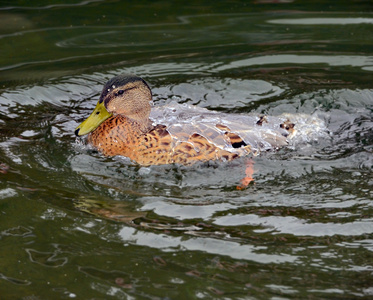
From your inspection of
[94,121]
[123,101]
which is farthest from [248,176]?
[94,121]

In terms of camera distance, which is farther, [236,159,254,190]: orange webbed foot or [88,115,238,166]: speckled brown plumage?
[88,115,238,166]: speckled brown plumage

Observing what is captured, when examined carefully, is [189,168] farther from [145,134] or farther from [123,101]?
[123,101]

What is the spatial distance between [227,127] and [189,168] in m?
0.69

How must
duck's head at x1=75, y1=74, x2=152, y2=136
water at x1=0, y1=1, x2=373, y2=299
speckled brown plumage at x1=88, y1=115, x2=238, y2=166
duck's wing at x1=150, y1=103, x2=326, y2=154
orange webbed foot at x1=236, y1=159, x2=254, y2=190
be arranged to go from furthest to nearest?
duck's head at x1=75, y1=74, x2=152, y2=136, duck's wing at x1=150, y1=103, x2=326, y2=154, speckled brown plumage at x1=88, y1=115, x2=238, y2=166, orange webbed foot at x1=236, y1=159, x2=254, y2=190, water at x1=0, y1=1, x2=373, y2=299

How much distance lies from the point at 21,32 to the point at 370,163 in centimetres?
602

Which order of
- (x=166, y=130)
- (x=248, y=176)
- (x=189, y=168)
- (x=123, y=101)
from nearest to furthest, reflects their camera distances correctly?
(x=248, y=176)
(x=189, y=168)
(x=166, y=130)
(x=123, y=101)

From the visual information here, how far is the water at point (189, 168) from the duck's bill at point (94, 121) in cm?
30

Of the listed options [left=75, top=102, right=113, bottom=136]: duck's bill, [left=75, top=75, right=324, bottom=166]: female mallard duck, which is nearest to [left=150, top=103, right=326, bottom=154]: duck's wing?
[left=75, top=75, right=324, bottom=166]: female mallard duck

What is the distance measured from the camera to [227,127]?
22.9 ft

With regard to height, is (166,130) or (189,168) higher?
(166,130)

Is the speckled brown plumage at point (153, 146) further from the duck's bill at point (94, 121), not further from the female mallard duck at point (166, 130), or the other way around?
the duck's bill at point (94, 121)

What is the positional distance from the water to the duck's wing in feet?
0.64

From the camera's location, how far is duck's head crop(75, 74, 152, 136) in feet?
22.8

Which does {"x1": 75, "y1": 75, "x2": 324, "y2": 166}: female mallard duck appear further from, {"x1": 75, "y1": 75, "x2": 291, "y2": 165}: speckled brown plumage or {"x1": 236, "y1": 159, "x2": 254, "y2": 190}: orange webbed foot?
{"x1": 236, "y1": 159, "x2": 254, "y2": 190}: orange webbed foot
